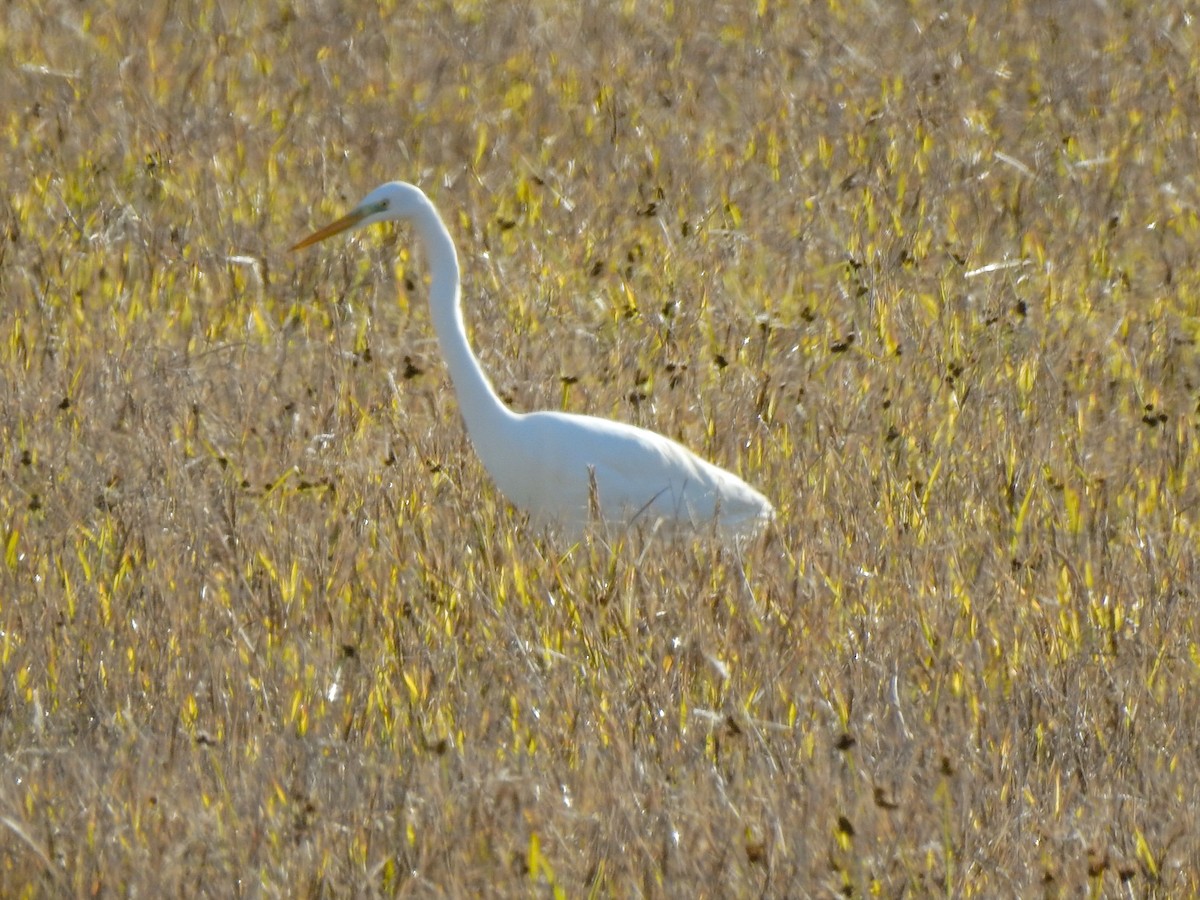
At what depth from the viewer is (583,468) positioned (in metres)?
5.18

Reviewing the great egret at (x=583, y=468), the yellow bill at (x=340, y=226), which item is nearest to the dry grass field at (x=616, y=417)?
the great egret at (x=583, y=468)

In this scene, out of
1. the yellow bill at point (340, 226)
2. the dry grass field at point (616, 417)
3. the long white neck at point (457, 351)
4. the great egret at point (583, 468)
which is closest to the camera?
the dry grass field at point (616, 417)

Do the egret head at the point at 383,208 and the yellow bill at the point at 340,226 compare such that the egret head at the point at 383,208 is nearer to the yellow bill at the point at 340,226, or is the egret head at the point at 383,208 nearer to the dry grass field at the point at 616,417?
the yellow bill at the point at 340,226

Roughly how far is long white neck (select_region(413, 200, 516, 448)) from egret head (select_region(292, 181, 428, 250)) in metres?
0.05

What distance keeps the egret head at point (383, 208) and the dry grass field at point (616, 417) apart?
58 cm

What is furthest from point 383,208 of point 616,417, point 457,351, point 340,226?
point 616,417

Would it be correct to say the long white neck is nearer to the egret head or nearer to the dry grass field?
the egret head

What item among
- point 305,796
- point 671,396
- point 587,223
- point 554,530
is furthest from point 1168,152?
point 305,796

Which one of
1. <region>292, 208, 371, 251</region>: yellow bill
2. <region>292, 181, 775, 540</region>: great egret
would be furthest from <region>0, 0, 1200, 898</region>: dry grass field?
<region>292, 208, 371, 251</region>: yellow bill

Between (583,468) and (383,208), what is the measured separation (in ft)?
3.47

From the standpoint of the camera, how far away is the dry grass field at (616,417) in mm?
3258

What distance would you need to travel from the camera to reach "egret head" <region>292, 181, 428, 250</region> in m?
5.54

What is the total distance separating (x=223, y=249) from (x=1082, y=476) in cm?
344

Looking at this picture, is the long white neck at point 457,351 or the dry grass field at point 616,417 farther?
the long white neck at point 457,351
